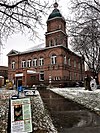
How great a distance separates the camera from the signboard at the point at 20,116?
521cm

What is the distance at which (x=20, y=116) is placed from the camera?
5.25 m

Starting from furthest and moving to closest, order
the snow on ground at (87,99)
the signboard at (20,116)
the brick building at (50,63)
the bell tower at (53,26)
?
the bell tower at (53,26), the brick building at (50,63), the snow on ground at (87,99), the signboard at (20,116)

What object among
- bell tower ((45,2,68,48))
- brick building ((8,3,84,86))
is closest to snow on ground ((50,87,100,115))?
brick building ((8,3,84,86))

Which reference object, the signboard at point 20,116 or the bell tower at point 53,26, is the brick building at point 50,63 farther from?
the signboard at point 20,116

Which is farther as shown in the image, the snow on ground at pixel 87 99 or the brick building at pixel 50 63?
the brick building at pixel 50 63

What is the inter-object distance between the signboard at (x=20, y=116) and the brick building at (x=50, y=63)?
129 feet

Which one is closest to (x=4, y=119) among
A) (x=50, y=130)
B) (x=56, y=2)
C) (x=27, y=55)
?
(x=50, y=130)

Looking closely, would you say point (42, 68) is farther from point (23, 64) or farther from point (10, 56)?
point (10, 56)

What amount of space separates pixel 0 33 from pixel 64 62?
39.2m

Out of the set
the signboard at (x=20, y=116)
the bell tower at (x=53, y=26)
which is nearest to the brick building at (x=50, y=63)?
the bell tower at (x=53, y=26)

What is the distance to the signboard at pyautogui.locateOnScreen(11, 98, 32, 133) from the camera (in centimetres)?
521

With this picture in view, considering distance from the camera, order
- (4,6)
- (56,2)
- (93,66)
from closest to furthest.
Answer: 1. (4,6)
2. (56,2)
3. (93,66)

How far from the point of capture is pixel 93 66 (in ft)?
126

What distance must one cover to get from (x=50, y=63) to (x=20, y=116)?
44.7 meters
